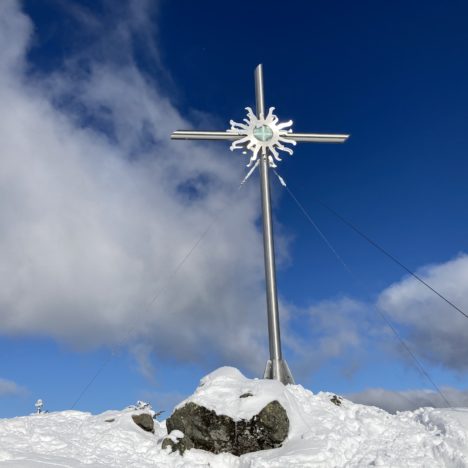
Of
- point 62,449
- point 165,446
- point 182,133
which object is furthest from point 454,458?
point 182,133

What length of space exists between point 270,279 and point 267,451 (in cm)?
828

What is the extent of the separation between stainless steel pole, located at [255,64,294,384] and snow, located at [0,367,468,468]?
55.6 inches

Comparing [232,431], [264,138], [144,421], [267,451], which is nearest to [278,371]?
[232,431]

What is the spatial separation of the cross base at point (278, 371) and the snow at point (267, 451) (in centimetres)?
102

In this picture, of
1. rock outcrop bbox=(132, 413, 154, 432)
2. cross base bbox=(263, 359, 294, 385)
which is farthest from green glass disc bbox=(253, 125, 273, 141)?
rock outcrop bbox=(132, 413, 154, 432)

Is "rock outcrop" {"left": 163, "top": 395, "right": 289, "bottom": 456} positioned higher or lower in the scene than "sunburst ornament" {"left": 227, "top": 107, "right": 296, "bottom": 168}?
lower

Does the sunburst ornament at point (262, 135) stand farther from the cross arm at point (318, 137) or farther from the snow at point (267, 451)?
the snow at point (267, 451)

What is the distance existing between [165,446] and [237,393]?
3.12 meters

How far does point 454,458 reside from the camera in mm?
14531

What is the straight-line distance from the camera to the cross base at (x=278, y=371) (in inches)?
804

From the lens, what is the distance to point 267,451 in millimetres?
15742

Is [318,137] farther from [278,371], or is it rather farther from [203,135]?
[278,371]

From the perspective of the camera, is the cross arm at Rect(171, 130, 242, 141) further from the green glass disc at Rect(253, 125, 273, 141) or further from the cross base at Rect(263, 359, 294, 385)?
the cross base at Rect(263, 359, 294, 385)

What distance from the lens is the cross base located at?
804 inches
